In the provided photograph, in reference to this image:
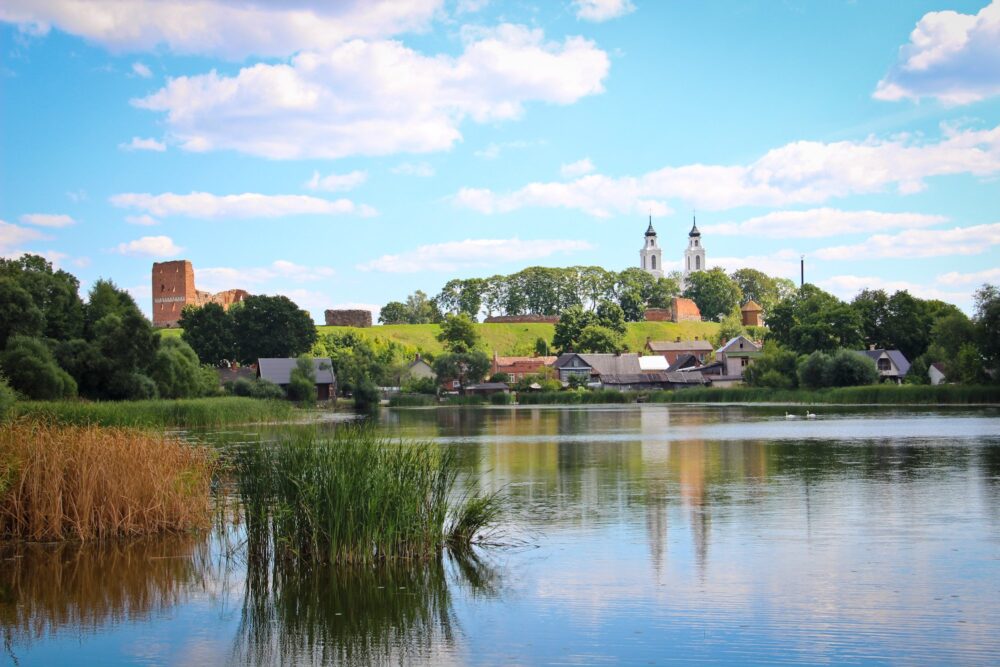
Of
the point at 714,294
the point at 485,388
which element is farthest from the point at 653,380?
the point at 714,294

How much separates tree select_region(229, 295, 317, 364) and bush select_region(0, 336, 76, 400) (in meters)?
53.5

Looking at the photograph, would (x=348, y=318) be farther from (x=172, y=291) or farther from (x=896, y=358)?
(x=896, y=358)

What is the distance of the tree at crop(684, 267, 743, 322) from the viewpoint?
17838 cm

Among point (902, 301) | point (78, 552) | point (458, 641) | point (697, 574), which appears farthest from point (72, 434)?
point (902, 301)

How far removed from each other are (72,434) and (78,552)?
7.03 feet

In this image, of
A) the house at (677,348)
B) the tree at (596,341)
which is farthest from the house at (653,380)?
the house at (677,348)

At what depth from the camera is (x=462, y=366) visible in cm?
10625

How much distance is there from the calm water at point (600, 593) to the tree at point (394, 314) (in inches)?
5880

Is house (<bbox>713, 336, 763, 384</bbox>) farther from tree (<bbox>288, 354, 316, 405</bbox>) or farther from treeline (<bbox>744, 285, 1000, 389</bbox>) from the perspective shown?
tree (<bbox>288, 354, 316, 405</bbox>)

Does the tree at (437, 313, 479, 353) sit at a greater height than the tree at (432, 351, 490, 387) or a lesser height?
greater

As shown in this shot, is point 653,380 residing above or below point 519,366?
below

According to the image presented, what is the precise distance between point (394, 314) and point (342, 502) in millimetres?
157750

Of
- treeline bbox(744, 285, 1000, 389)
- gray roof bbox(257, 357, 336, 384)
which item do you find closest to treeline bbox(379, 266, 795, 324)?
treeline bbox(744, 285, 1000, 389)

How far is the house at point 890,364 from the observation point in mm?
90438
